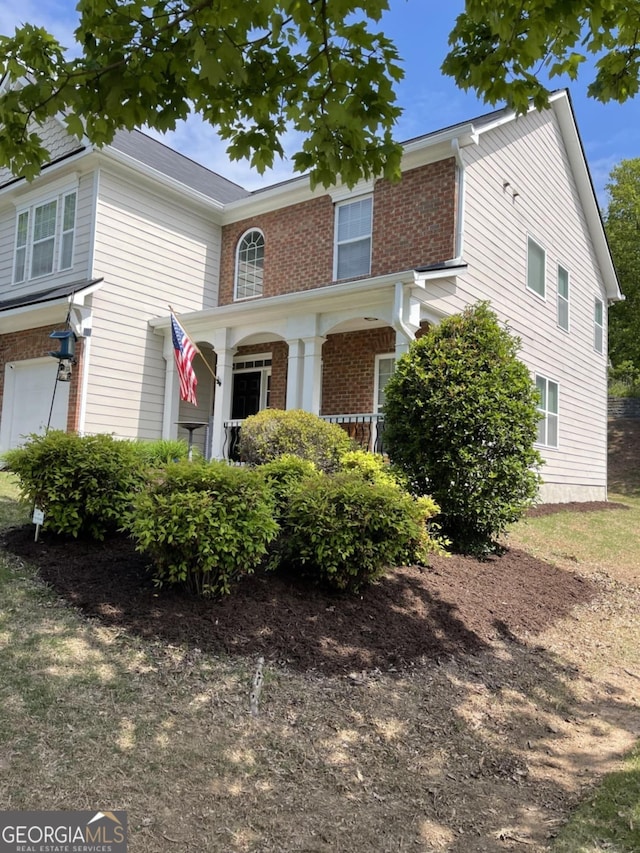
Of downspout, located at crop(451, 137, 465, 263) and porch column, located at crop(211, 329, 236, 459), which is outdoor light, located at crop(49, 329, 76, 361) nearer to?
porch column, located at crop(211, 329, 236, 459)

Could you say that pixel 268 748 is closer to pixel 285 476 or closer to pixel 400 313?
pixel 285 476

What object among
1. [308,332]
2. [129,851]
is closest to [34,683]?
[129,851]

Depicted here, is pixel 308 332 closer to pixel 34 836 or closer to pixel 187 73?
pixel 187 73

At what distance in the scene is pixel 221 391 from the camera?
39.1ft

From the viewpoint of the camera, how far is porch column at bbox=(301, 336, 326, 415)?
34.3 ft

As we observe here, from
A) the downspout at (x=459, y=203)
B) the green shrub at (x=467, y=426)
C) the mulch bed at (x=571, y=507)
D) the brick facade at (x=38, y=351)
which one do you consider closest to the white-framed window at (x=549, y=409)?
the mulch bed at (x=571, y=507)

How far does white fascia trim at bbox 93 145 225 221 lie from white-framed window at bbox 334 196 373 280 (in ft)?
9.88

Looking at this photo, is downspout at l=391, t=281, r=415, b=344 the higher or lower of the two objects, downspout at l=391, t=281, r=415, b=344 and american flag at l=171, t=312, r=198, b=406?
the higher

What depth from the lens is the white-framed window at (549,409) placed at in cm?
1412

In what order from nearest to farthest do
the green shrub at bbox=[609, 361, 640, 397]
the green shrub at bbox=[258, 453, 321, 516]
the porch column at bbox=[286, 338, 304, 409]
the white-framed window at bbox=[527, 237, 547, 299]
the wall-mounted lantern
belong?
1. the green shrub at bbox=[258, 453, 321, 516]
2. the wall-mounted lantern
3. the porch column at bbox=[286, 338, 304, 409]
4. the white-framed window at bbox=[527, 237, 547, 299]
5. the green shrub at bbox=[609, 361, 640, 397]

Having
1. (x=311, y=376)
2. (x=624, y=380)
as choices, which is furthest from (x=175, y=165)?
(x=624, y=380)

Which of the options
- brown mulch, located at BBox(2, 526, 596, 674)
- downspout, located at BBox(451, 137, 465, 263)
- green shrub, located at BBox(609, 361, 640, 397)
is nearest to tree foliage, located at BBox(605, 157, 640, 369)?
green shrub, located at BBox(609, 361, 640, 397)

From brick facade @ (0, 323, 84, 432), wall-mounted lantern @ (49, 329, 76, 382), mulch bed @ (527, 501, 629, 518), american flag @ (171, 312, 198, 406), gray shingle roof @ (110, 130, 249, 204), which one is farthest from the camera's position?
gray shingle roof @ (110, 130, 249, 204)

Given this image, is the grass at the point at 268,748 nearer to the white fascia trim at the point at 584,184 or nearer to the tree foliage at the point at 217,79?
the tree foliage at the point at 217,79
